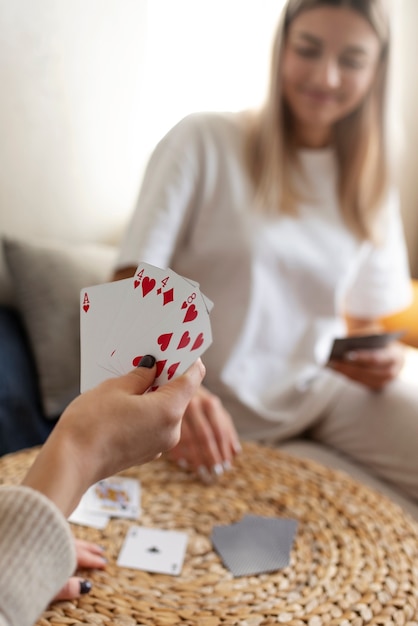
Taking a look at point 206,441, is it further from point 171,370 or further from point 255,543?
point 171,370

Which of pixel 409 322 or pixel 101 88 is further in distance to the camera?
pixel 409 322

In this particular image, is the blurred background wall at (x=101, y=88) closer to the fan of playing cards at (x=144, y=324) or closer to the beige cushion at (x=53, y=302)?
the beige cushion at (x=53, y=302)

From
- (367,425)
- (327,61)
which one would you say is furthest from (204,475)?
(327,61)

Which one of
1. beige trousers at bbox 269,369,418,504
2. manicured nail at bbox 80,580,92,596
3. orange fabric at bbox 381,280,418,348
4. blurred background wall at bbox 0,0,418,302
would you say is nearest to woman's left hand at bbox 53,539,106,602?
manicured nail at bbox 80,580,92,596

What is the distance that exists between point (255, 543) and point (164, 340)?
0.43 m

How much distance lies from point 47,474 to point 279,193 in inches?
36.2

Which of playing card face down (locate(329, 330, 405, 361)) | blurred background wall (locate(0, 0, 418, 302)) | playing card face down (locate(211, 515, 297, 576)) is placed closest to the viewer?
playing card face down (locate(211, 515, 297, 576))

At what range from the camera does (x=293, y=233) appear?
4.41 ft

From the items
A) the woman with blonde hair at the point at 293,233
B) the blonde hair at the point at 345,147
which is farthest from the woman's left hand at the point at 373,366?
the blonde hair at the point at 345,147

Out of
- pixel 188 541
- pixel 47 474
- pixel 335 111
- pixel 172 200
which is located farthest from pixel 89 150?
pixel 47 474

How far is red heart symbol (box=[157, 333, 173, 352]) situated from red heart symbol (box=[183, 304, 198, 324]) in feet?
0.08

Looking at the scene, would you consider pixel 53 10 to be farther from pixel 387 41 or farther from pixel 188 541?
pixel 188 541

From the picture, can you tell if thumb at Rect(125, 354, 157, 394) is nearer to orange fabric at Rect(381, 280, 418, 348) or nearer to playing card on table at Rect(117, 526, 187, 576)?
playing card on table at Rect(117, 526, 187, 576)

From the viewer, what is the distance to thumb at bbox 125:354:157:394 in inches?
22.7
